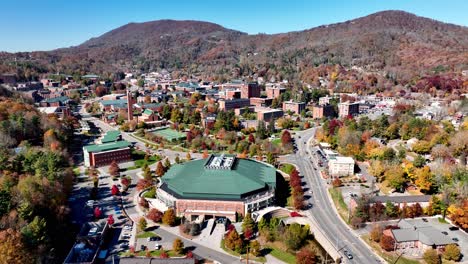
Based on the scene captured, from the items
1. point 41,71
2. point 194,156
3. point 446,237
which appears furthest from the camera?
point 41,71

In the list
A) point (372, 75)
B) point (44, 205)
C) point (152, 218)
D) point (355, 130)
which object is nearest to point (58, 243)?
point (44, 205)

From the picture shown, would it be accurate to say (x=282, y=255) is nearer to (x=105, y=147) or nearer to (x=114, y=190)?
(x=114, y=190)

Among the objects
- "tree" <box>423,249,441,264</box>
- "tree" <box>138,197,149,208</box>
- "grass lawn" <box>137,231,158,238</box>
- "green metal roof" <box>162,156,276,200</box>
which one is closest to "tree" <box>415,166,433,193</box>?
"tree" <box>423,249,441,264</box>

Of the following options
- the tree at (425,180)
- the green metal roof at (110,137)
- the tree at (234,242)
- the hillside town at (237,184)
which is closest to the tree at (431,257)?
the hillside town at (237,184)

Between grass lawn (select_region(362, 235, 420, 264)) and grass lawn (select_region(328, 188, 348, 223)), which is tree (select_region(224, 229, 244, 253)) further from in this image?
grass lawn (select_region(328, 188, 348, 223))

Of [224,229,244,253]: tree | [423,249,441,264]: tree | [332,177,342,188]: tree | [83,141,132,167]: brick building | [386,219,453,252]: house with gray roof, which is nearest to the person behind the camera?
[423,249,441,264]: tree

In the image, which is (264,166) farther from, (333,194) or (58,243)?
(58,243)
